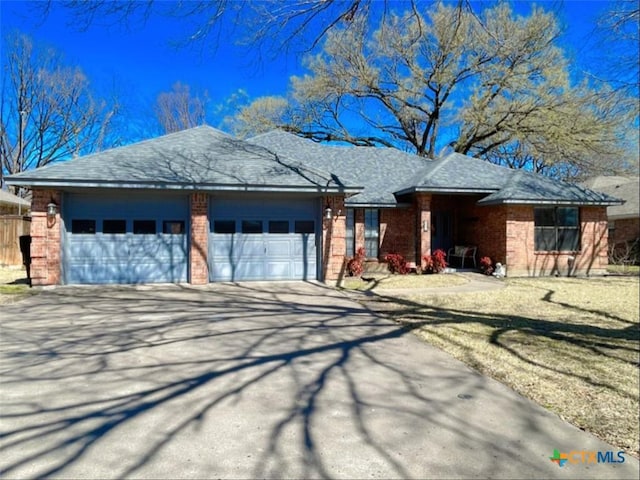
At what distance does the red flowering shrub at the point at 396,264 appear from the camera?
52.0 ft

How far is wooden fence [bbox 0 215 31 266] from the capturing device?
19.8m

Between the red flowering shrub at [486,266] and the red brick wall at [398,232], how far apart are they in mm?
2491

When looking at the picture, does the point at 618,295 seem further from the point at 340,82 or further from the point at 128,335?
the point at 340,82

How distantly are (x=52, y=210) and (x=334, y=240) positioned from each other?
7.50m

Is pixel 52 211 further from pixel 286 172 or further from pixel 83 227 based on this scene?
pixel 286 172

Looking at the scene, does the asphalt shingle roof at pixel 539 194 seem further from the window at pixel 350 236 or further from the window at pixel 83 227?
the window at pixel 83 227

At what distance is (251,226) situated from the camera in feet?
41.5

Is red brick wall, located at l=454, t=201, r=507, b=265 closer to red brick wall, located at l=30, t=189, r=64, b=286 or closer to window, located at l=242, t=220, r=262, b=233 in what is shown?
window, located at l=242, t=220, r=262, b=233

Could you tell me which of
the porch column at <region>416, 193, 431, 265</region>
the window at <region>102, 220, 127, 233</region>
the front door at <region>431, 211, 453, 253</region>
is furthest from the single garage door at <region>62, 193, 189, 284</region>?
the front door at <region>431, 211, 453, 253</region>

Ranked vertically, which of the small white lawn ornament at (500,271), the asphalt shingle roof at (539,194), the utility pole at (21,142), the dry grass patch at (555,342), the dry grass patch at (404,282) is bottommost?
the dry grass patch at (555,342)

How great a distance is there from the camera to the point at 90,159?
1220 centimetres

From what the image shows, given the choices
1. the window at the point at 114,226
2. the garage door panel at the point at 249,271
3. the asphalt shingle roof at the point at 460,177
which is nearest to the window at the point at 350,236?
the asphalt shingle roof at the point at 460,177

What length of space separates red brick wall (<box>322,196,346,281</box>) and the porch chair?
653 cm

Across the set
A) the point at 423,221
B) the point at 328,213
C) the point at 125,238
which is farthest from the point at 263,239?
the point at 423,221
